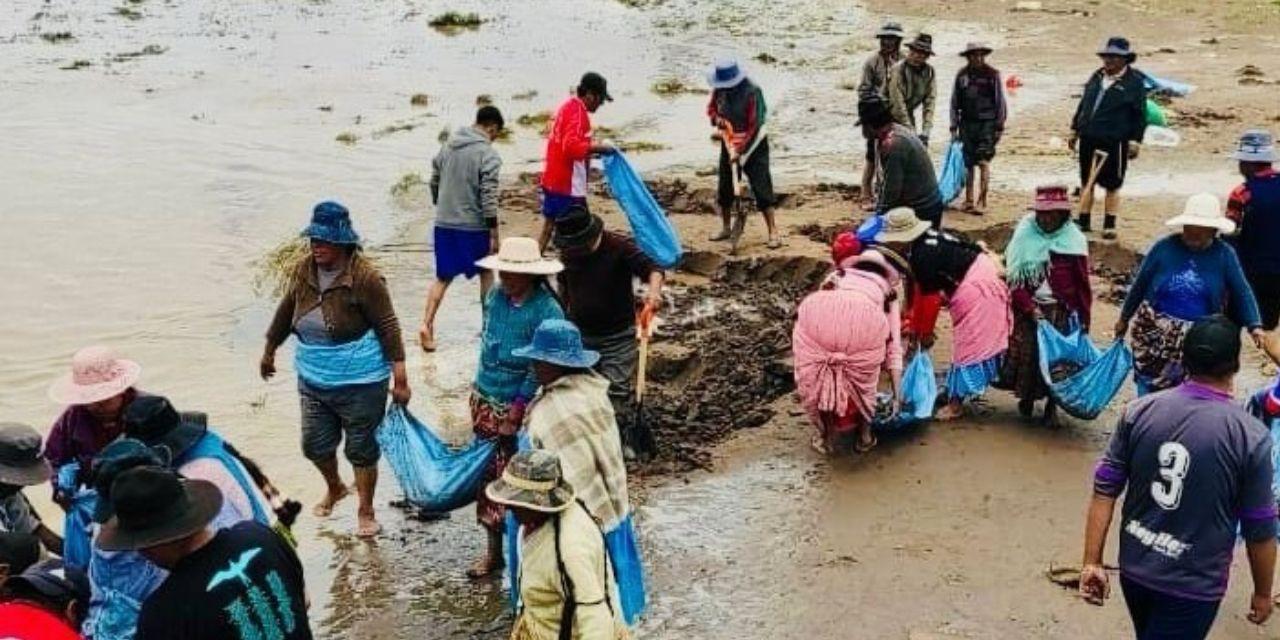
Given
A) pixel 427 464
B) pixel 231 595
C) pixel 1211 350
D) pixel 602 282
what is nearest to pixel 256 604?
pixel 231 595

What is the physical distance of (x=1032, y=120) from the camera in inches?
680

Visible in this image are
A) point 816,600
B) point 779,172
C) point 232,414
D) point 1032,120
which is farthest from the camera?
point 1032,120

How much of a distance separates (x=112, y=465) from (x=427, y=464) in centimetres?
260

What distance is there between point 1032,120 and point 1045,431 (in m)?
10.5

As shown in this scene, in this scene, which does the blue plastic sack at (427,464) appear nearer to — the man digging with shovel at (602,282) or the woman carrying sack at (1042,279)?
the man digging with shovel at (602,282)

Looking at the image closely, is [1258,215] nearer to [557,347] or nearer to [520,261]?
[520,261]

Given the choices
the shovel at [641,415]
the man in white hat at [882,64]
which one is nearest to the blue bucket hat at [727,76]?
the man in white hat at [882,64]

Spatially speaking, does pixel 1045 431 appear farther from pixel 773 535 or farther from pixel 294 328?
pixel 294 328

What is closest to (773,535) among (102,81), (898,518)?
(898,518)

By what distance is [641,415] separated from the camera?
7.59 meters

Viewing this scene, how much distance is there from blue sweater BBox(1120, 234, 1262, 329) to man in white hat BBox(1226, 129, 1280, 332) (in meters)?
0.92

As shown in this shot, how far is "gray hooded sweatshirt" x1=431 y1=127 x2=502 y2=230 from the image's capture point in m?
9.44

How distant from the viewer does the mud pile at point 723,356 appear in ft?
26.8

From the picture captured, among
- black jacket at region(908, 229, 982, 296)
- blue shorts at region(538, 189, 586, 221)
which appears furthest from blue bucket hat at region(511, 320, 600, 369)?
blue shorts at region(538, 189, 586, 221)
